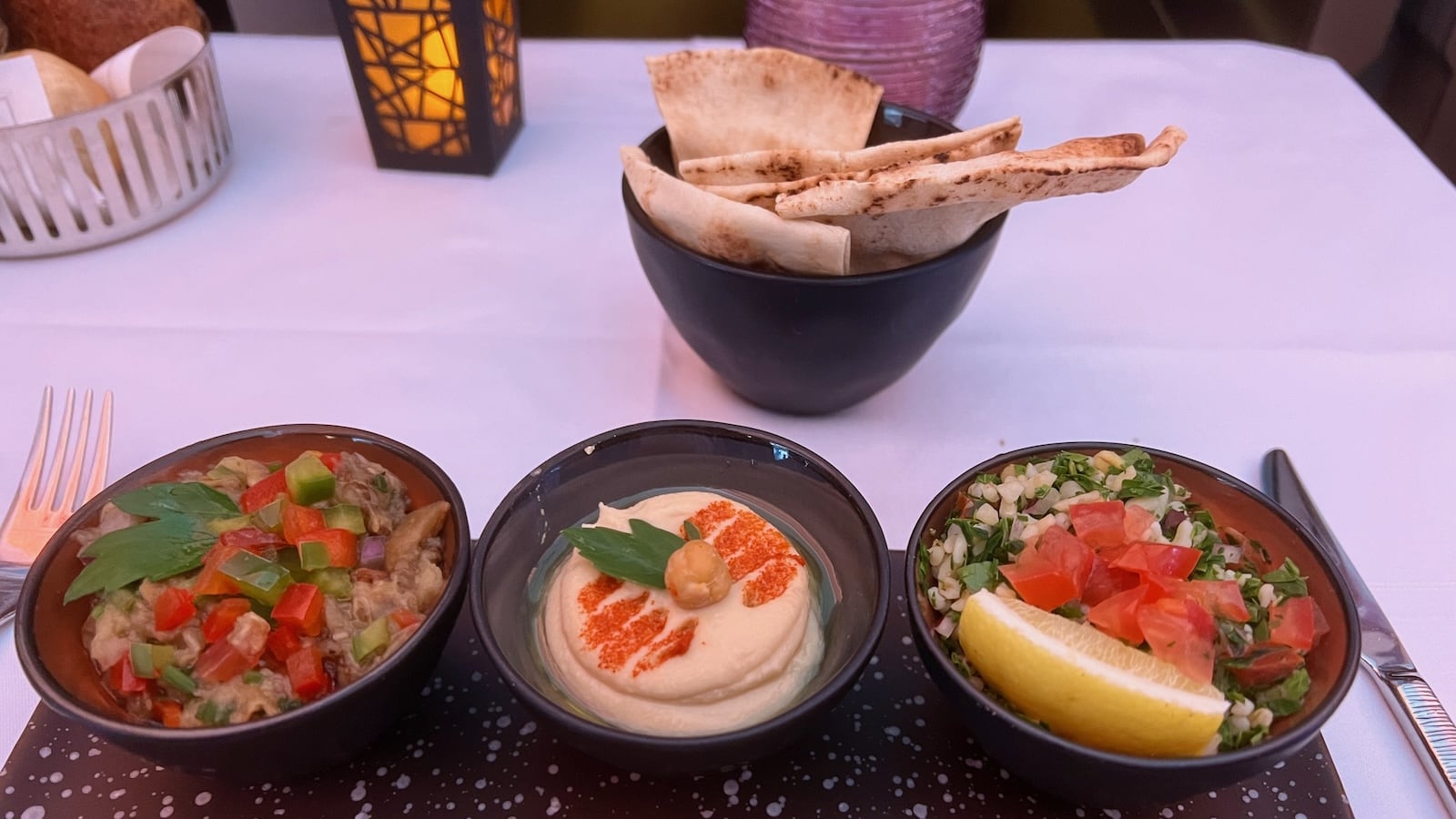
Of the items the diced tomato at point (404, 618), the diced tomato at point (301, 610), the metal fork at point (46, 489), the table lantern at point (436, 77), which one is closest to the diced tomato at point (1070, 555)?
the diced tomato at point (404, 618)

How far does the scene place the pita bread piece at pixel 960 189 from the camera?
111 centimetres

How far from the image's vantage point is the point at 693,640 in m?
1.03

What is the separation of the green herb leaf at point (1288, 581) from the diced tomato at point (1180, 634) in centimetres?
13

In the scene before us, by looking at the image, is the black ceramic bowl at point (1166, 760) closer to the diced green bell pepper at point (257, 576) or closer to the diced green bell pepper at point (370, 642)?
the diced green bell pepper at point (370, 642)

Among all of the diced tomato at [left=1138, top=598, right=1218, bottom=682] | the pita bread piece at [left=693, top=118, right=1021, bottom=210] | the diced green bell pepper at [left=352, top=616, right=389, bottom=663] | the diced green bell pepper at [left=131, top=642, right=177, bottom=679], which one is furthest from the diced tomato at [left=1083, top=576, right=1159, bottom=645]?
the diced green bell pepper at [left=131, top=642, right=177, bottom=679]

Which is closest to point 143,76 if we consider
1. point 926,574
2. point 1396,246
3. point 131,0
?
point 131,0

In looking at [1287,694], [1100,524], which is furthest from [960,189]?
[1287,694]

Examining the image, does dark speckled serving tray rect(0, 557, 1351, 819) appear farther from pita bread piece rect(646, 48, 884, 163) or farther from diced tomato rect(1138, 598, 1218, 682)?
pita bread piece rect(646, 48, 884, 163)

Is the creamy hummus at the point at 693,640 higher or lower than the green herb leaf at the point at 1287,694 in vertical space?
lower

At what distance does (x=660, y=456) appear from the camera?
1.26 meters

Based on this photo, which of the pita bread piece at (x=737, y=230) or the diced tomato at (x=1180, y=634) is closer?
the diced tomato at (x=1180, y=634)

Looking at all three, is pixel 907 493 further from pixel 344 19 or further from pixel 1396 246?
pixel 344 19

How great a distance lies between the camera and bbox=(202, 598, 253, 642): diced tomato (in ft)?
3.27

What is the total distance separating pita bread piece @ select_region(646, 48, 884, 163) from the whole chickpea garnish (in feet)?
2.55
